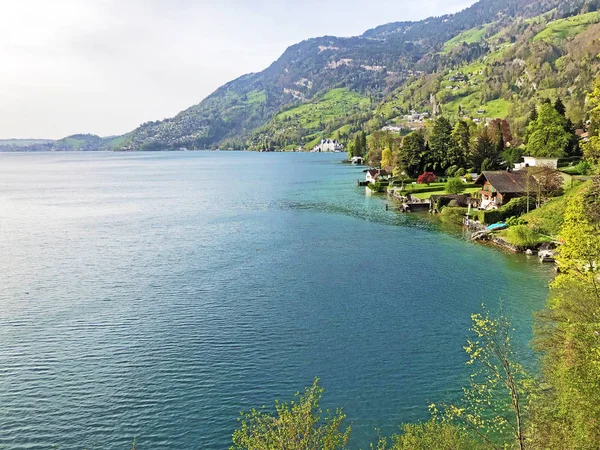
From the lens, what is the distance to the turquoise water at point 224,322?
27719 mm

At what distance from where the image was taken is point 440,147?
128m

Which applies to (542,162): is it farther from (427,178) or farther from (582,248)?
(582,248)

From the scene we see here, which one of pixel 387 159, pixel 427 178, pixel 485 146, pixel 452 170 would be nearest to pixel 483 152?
pixel 485 146

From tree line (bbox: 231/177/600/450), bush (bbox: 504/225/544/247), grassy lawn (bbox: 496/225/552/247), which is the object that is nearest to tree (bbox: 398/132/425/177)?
grassy lawn (bbox: 496/225/552/247)

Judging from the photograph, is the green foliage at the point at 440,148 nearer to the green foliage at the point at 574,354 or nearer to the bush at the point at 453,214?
the bush at the point at 453,214

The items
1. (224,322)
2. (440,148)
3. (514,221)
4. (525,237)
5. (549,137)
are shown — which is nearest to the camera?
(224,322)

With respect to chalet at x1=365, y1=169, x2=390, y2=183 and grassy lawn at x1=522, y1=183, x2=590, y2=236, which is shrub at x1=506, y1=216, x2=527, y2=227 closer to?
grassy lawn at x1=522, y1=183, x2=590, y2=236

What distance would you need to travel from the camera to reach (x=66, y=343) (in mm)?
36719

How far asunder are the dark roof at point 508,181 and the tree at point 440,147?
136 ft

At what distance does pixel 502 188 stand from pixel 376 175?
209 ft

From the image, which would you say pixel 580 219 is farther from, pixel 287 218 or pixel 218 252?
pixel 287 218

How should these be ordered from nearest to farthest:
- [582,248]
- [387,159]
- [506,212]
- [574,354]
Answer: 1. [574,354]
2. [582,248]
3. [506,212]
4. [387,159]

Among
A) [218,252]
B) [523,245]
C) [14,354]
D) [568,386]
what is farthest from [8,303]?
[523,245]

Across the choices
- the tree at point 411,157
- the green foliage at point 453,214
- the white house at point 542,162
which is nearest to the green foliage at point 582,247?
the green foliage at point 453,214
